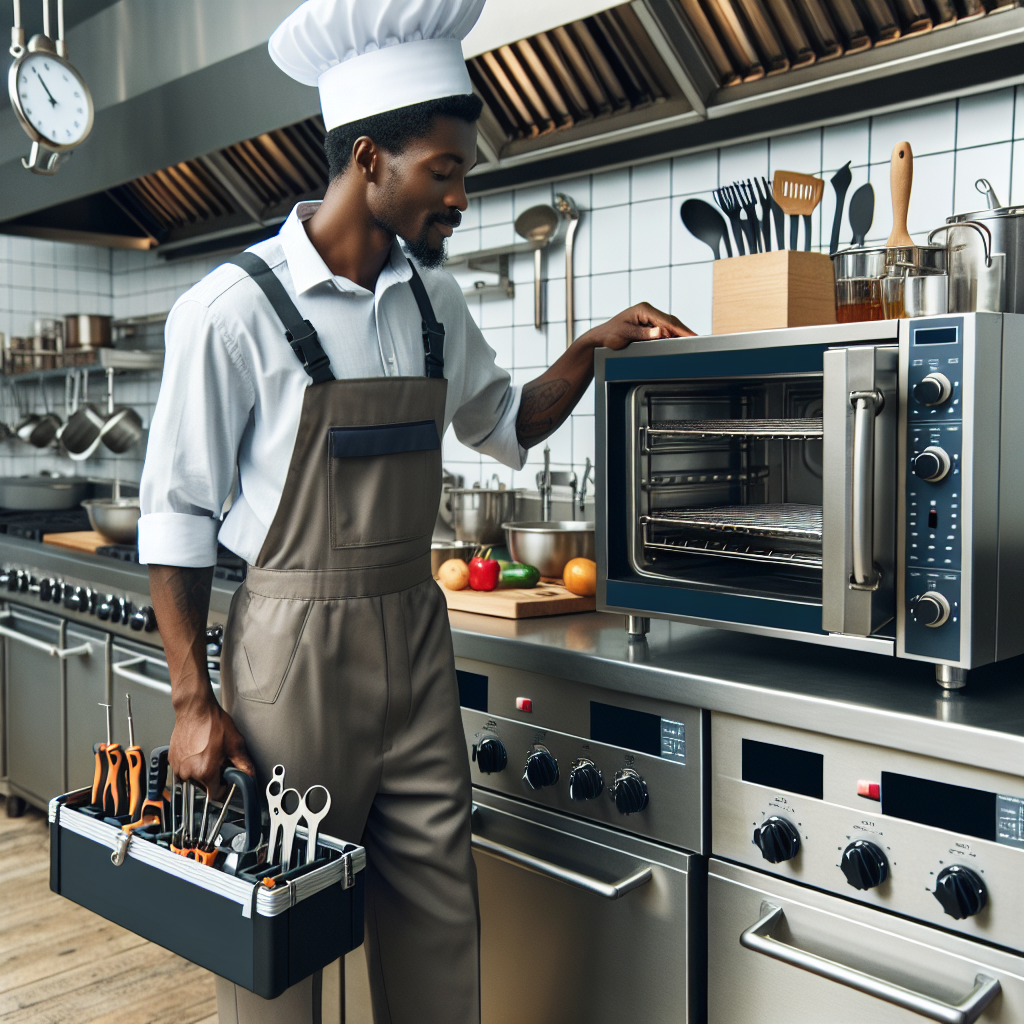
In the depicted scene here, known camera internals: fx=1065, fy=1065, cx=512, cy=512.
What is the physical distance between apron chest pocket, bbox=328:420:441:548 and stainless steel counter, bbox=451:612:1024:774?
296mm

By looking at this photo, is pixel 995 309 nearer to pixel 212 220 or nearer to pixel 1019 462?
pixel 1019 462

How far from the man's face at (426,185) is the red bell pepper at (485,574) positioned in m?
0.66

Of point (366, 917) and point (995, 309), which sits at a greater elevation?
point (995, 309)

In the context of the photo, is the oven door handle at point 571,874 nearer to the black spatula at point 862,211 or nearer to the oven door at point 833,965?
the oven door at point 833,965

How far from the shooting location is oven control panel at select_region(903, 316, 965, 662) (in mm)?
1147

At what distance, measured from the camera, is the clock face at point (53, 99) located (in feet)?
8.46

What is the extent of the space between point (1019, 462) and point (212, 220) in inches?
111

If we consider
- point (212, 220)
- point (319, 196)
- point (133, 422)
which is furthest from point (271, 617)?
point (133, 422)

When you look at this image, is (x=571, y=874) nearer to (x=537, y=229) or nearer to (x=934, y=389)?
(x=934, y=389)

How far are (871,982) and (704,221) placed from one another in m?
1.24

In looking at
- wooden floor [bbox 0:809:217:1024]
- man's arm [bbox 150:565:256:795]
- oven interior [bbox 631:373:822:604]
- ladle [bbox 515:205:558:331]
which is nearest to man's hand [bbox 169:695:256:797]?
man's arm [bbox 150:565:256:795]

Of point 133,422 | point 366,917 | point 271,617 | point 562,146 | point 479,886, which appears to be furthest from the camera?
point 133,422

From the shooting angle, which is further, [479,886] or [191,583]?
[479,886]

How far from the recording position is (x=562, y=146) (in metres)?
2.32
